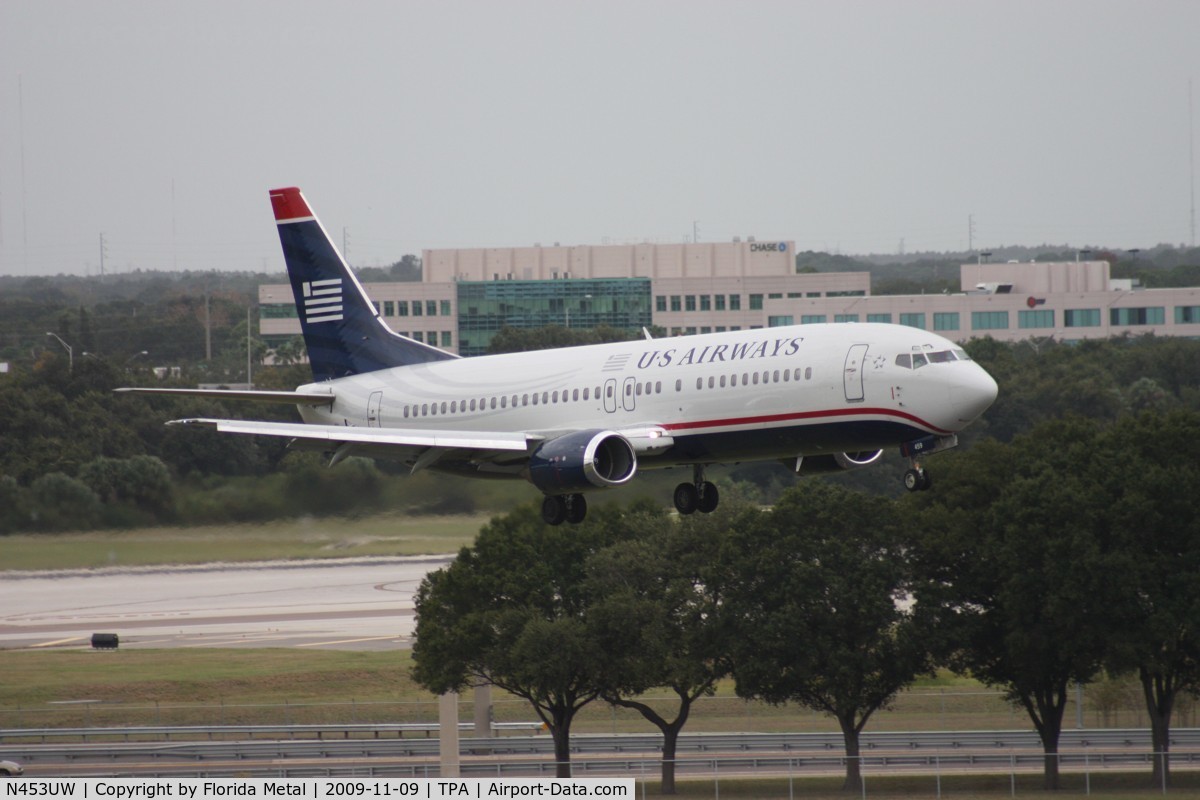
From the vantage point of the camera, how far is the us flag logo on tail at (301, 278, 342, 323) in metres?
65.8

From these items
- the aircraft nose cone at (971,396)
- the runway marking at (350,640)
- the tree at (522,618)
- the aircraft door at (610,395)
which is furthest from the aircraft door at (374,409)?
the runway marking at (350,640)

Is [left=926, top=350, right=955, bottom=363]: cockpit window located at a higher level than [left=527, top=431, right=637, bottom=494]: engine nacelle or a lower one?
higher

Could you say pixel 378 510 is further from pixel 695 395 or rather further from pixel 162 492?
pixel 695 395

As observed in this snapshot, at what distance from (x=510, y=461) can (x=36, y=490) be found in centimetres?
3036

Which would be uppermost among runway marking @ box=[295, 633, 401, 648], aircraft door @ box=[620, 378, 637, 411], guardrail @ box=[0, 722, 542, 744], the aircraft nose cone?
aircraft door @ box=[620, 378, 637, 411]

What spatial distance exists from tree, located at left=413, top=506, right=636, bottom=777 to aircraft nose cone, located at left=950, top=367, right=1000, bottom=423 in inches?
1832

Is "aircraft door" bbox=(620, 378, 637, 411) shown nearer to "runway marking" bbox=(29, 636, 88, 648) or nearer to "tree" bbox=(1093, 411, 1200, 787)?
"tree" bbox=(1093, 411, 1200, 787)

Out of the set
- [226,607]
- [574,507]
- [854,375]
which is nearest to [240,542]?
[574,507]

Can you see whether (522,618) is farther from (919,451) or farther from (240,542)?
(919,451)

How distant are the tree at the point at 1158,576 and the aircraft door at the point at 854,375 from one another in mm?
43596

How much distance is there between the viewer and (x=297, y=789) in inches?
2349

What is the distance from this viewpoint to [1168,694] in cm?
8856

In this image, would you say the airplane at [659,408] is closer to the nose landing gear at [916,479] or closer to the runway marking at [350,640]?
the nose landing gear at [916,479]

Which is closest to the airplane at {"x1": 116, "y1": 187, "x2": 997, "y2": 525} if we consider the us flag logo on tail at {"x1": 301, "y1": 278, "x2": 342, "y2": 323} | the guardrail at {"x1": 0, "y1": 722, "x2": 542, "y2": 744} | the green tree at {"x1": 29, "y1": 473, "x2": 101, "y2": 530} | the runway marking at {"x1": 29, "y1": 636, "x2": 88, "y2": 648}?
the us flag logo on tail at {"x1": 301, "y1": 278, "x2": 342, "y2": 323}
